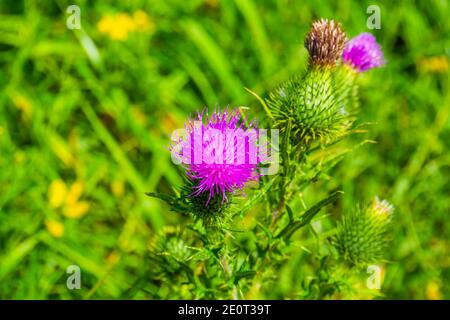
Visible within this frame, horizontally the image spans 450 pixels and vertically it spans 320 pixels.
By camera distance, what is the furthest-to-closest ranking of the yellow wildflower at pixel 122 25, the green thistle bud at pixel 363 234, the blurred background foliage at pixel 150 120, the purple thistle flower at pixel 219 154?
the yellow wildflower at pixel 122 25 < the blurred background foliage at pixel 150 120 < the green thistle bud at pixel 363 234 < the purple thistle flower at pixel 219 154

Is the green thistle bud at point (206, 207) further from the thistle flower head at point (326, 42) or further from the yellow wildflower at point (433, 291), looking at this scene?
the yellow wildflower at point (433, 291)

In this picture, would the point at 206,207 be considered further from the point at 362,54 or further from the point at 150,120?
the point at 150,120

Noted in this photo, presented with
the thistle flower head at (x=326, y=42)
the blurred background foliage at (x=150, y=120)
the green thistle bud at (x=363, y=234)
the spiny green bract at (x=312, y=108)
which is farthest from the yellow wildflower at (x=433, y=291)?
the thistle flower head at (x=326, y=42)

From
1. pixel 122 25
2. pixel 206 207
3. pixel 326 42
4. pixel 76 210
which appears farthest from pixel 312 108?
pixel 122 25

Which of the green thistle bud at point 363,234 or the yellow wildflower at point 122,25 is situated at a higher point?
the yellow wildflower at point 122,25

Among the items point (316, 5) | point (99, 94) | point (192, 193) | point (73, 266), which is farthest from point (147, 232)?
point (316, 5)

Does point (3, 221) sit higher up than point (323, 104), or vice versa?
point (323, 104)

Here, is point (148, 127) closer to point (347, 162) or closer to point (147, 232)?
point (147, 232)
